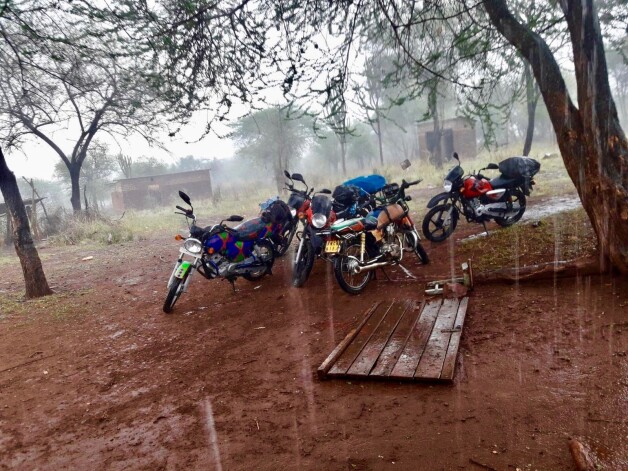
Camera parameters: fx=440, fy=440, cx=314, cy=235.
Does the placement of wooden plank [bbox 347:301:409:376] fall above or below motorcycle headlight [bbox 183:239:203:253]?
below

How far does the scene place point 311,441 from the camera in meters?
2.62

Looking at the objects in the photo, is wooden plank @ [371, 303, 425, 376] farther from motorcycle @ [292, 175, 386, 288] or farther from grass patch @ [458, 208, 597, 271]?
grass patch @ [458, 208, 597, 271]

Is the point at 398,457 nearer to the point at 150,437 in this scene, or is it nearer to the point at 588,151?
the point at 150,437

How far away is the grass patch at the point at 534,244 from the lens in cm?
547

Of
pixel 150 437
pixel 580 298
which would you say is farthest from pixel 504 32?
pixel 150 437

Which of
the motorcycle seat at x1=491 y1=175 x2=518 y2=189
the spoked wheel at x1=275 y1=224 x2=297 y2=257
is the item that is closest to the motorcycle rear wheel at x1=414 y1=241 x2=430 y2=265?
the spoked wheel at x1=275 y1=224 x2=297 y2=257

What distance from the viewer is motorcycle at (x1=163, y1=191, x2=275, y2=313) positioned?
570 centimetres

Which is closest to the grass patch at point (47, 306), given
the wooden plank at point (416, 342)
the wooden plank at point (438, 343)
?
the wooden plank at point (416, 342)

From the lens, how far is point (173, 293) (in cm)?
568

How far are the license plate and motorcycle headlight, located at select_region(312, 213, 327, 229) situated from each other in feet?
0.99

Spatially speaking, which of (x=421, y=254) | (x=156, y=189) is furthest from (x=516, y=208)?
(x=156, y=189)

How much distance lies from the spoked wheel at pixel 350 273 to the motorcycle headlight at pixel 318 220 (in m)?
0.46

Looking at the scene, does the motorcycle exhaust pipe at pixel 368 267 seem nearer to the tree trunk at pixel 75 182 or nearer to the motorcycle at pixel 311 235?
the motorcycle at pixel 311 235

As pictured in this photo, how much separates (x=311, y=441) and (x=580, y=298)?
10.1 feet
